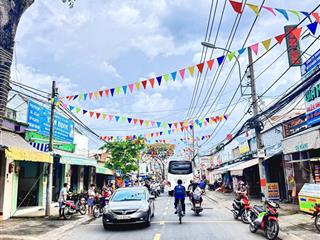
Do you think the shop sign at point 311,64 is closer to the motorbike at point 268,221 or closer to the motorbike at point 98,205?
the motorbike at point 268,221

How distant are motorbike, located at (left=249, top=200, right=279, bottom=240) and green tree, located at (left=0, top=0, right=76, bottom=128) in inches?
289

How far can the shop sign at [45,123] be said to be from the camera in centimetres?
1678

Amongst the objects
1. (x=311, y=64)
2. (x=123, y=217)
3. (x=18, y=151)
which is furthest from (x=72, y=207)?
(x=311, y=64)

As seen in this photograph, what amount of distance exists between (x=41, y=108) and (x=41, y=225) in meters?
8.19

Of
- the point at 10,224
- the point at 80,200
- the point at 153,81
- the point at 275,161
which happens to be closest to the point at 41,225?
the point at 10,224

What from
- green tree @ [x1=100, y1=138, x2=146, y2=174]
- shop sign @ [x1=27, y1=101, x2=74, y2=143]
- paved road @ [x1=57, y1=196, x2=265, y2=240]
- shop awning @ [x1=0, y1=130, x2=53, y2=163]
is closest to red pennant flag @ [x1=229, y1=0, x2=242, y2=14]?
paved road @ [x1=57, y1=196, x2=265, y2=240]

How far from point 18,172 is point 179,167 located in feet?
56.3

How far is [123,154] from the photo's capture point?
33000 millimetres

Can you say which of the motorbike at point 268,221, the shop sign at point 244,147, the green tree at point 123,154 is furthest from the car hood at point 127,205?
the green tree at point 123,154

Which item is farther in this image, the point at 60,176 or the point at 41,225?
the point at 60,176

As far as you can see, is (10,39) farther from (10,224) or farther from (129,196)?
(10,224)

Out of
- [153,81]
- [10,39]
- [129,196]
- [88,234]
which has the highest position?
[153,81]

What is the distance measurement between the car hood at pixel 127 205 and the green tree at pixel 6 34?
546 centimetres

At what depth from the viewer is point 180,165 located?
97.7ft
